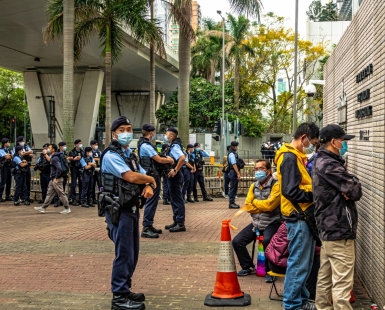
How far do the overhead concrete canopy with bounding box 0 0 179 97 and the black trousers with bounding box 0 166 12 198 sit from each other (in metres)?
9.01

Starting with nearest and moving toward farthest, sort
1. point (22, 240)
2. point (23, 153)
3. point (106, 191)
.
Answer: point (106, 191) < point (22, 240) < point (23, 153)

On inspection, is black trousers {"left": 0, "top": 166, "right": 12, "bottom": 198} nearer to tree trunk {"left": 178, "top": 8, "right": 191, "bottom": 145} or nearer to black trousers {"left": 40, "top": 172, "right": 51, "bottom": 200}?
black trousers {"left": 40, "top": 172, "right": 51, "bottom": 200}

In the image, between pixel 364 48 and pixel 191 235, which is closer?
pixel 364 48

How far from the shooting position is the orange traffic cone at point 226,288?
19.5 feet

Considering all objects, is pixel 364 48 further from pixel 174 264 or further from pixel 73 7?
pixel 73 7

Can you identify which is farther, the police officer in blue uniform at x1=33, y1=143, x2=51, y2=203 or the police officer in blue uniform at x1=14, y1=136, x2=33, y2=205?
the police officer in blue uniform at x1=14, y1=136, x2=33, y2=205

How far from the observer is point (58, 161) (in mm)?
14117

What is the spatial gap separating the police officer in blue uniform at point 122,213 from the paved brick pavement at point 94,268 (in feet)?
1.25

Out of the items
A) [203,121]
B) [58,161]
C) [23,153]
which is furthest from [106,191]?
[203,121]

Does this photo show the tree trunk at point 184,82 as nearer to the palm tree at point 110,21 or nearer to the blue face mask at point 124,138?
the palm tree at point 110,21

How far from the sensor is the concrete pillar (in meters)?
41.1

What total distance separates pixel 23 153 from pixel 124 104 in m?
44.8

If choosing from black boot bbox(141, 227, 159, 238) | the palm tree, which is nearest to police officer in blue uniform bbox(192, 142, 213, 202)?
the palm tree

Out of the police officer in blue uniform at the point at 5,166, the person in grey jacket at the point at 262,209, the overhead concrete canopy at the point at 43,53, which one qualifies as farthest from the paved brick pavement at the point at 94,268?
the overhead concrete canopy at the point at 43,53
